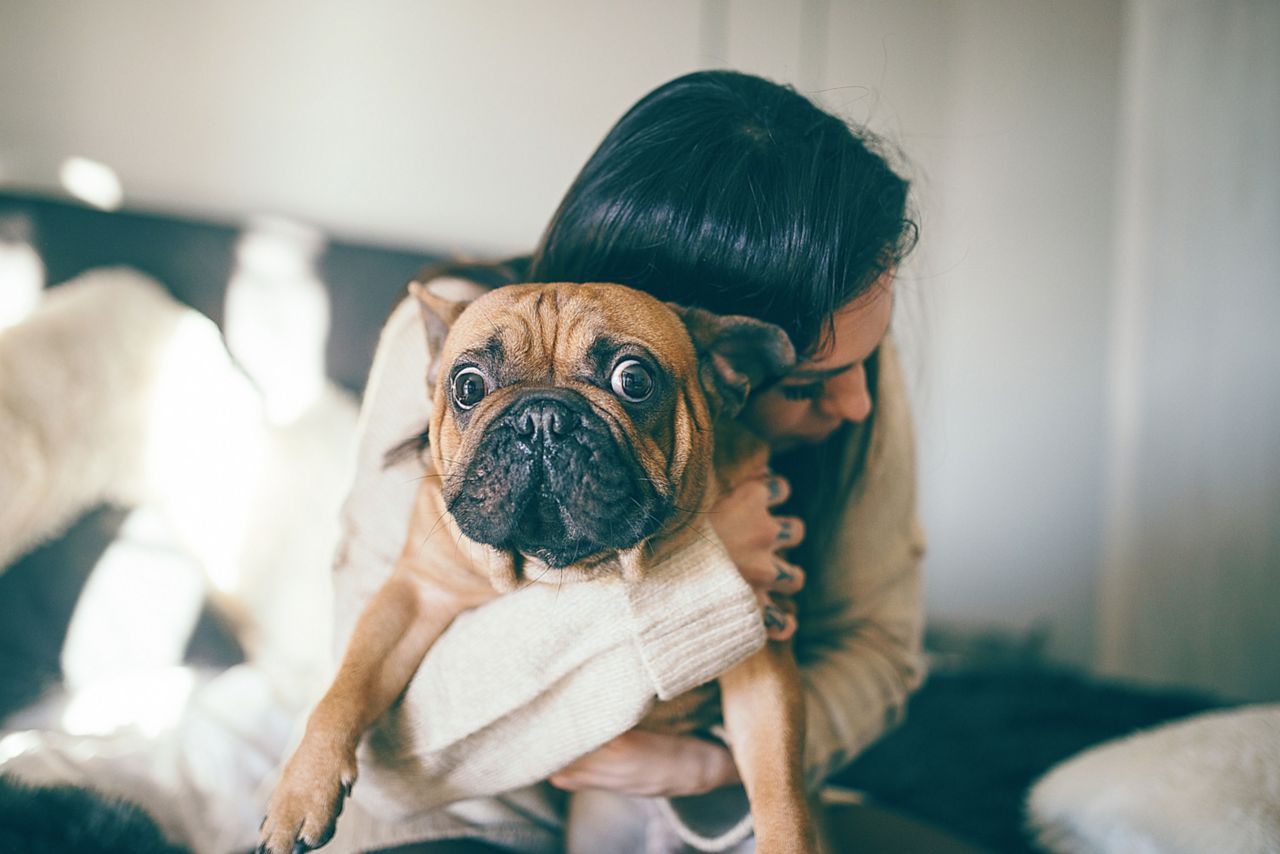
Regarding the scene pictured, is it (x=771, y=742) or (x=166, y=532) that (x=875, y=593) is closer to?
(x=771, y=742)

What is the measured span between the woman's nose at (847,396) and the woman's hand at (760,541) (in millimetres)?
151

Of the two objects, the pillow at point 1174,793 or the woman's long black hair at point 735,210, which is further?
the pillow at point 1174,793

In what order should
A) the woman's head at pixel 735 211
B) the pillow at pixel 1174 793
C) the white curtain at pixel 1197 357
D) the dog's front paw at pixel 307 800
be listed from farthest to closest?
the white curtain at pixel 1197 357 → the pillow at pixel 1174 793 → the woman's head at pixel 735 211 → the dog's front paw at pixel 307 800

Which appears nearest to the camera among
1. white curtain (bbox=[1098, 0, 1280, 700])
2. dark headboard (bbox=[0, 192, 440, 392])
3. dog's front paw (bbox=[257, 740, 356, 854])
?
dog's front paw (bbox=[257, 740, 356, 854])

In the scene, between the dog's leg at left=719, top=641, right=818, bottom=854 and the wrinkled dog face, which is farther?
the dog's leg at left=719, top=641, right=818, bottom=854

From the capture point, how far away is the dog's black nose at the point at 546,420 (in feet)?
3.06

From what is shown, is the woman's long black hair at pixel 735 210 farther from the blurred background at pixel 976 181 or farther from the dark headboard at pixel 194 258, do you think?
the dark headboard at pixel 194 258

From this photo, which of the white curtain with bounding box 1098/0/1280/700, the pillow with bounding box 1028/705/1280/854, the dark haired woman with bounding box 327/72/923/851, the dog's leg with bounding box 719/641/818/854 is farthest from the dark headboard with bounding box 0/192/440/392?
the white curtain with bounding box 1098/0/1280/700

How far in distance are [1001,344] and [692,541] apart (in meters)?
2.86

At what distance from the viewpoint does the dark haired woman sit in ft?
3.54

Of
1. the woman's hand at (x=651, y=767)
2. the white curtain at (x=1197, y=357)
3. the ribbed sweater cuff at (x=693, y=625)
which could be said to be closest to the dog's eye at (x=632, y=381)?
the ribbed sweater cuff at (x=693, y=625)

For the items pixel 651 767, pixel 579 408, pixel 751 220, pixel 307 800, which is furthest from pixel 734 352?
pixel 307 800

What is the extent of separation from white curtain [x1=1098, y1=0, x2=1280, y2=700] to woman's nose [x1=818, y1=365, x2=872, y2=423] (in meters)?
2.44

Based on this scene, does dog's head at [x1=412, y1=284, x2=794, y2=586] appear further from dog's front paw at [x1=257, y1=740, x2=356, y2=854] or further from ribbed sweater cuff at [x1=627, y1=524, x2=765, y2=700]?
dog's front paw at [x1=257, y1=740, x2=356, y2=854]
